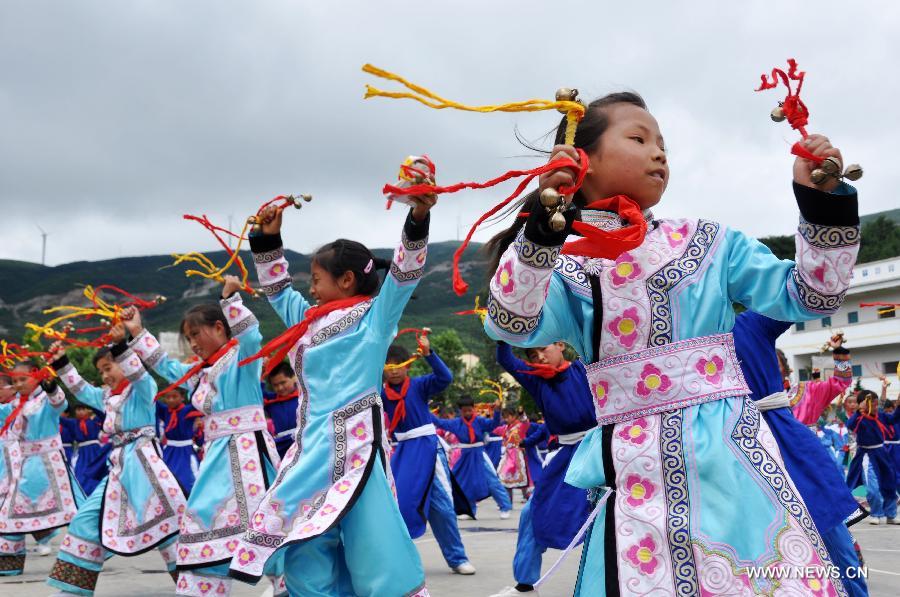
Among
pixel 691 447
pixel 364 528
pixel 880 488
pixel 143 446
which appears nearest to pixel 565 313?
pixel 691 447

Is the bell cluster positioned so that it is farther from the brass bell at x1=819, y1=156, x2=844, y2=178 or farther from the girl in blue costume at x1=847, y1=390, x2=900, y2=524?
the girl in blue costume at x1=847, y1=390, x2=900, y2=524

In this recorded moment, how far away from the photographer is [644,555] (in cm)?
198

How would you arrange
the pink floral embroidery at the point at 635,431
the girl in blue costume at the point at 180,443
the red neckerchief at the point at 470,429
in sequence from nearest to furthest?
the pink floral embroidery at the point at 635,431 → the girl in blue costume at the point at 180,443 → the red neckerchief at the point at 470,429

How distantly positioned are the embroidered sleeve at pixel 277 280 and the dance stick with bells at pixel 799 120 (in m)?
2.76

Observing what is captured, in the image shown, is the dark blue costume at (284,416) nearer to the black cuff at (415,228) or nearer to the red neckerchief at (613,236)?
the black cuff at (415,228)

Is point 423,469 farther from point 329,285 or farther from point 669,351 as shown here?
point 669,351

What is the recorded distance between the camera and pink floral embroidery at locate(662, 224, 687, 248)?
2234 mm

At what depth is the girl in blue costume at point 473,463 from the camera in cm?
1384

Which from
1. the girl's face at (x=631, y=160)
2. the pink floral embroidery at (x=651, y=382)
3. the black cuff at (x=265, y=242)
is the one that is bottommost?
the pink floral embroidery at (x=651, y=382)

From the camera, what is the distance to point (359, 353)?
3.85 metres

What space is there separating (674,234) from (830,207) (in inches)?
16.2

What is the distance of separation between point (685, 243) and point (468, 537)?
8390 millimetres
